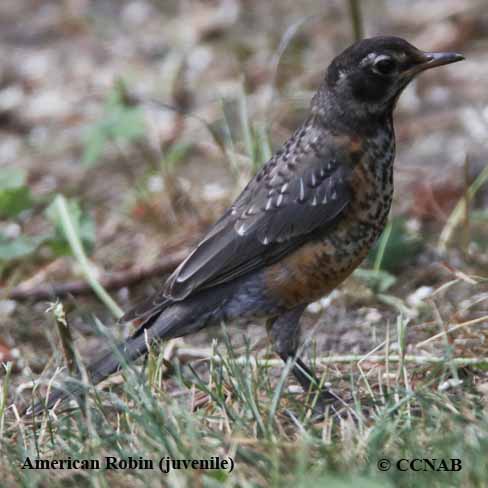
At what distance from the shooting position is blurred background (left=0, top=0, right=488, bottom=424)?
15.7ft

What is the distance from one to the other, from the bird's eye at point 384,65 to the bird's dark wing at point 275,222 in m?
0.33

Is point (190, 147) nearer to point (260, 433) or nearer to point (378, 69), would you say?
point (378, 69)

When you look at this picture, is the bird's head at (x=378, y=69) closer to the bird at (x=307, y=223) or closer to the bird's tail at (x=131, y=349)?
the bird at (x=307, y=223)

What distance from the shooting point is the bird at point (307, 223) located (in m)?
3.93

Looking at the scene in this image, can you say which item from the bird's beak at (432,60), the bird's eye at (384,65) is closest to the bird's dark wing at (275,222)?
the bird's eye at (384,65)

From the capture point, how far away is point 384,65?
155 inches

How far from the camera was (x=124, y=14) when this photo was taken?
8.77 metres

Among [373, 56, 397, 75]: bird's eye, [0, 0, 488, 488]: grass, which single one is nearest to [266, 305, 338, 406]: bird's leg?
[0, 0, 488, 488]: grass

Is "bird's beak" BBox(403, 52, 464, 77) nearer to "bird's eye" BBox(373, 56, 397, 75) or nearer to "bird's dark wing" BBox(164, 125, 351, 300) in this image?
"bird's eye" BBox(373, 56, 397, 75)

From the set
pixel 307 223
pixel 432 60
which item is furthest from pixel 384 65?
pixel 307 223

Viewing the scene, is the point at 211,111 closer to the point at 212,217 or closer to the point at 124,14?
the point at 212,217

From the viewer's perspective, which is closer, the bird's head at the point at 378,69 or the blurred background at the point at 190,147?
the bird's head at the point at 378,69

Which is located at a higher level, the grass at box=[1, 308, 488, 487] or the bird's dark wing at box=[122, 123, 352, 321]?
the bird's dark wing at box=[122, 123, 352, 321]

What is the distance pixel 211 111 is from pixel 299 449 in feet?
14.5
